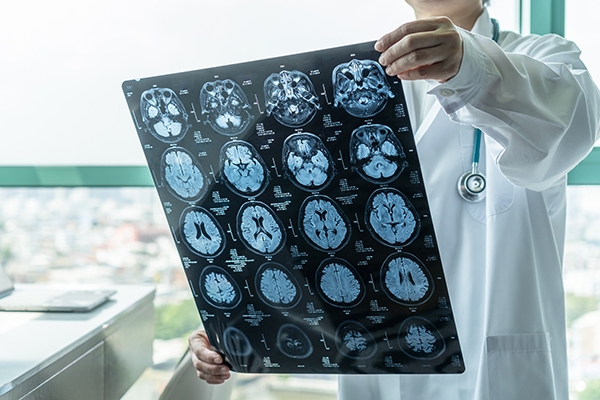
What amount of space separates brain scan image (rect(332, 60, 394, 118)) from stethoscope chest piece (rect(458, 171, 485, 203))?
31cm

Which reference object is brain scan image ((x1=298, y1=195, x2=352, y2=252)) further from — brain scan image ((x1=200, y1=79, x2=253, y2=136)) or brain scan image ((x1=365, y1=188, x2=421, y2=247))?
brain scan image ((x1=200, y1=79, x2=253, y2=136))

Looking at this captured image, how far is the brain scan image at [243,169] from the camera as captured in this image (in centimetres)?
76

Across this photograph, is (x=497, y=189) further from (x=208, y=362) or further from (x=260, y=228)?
(x=208, y=362)

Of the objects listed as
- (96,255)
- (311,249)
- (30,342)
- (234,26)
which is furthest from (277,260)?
(96,255)

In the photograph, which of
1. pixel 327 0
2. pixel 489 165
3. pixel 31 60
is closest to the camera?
pixel 489 165

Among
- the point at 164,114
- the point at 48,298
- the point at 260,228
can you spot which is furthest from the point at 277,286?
the point at 48,298

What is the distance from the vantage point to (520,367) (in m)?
0.86

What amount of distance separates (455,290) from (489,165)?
0.23 meters

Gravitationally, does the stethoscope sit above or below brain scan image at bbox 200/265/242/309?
above

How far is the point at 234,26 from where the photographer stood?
5.24 feet

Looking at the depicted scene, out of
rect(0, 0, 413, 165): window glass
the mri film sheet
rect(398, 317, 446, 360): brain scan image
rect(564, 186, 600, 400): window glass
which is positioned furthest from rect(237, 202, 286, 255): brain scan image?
rect(564, 186, 600, 400): window glass

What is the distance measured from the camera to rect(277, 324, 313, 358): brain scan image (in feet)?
2.77

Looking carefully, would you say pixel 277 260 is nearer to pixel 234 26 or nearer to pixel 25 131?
pixel 234 26

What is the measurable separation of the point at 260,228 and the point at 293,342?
199 millimetres
